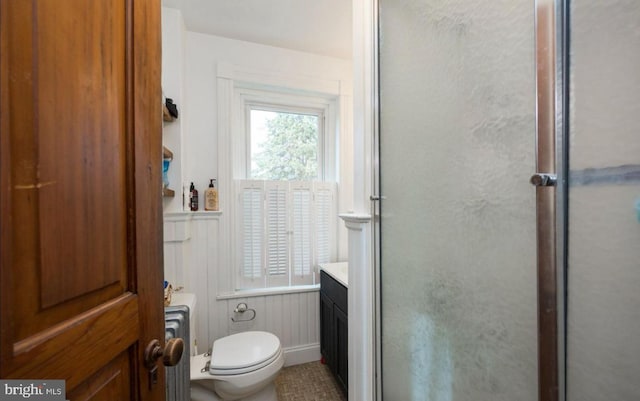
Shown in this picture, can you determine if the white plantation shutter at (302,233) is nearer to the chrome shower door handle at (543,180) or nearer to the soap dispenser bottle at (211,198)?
the soap dispenser bottle at (211,198)

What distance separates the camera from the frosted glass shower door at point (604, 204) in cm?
45

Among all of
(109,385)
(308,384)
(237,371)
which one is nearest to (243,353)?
(237,371)

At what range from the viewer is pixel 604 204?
1.56ft

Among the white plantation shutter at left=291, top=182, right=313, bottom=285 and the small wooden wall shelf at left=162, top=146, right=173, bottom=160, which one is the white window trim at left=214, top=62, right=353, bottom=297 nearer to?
the white plantation shutter at left=291, top=182, right=313, bottom=285

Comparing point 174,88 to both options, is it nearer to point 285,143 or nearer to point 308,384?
point 285,143

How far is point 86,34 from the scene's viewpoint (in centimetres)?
46

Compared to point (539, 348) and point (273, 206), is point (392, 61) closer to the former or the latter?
point (539, 348)

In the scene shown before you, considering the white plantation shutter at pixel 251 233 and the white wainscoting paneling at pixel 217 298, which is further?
the white plantation shutter at pixel 251 233

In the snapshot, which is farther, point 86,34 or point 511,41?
point 511,41

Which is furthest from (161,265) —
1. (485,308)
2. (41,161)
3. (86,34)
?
(485,308)

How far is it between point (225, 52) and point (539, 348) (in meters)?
2.36

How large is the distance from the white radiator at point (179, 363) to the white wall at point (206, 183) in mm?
624
